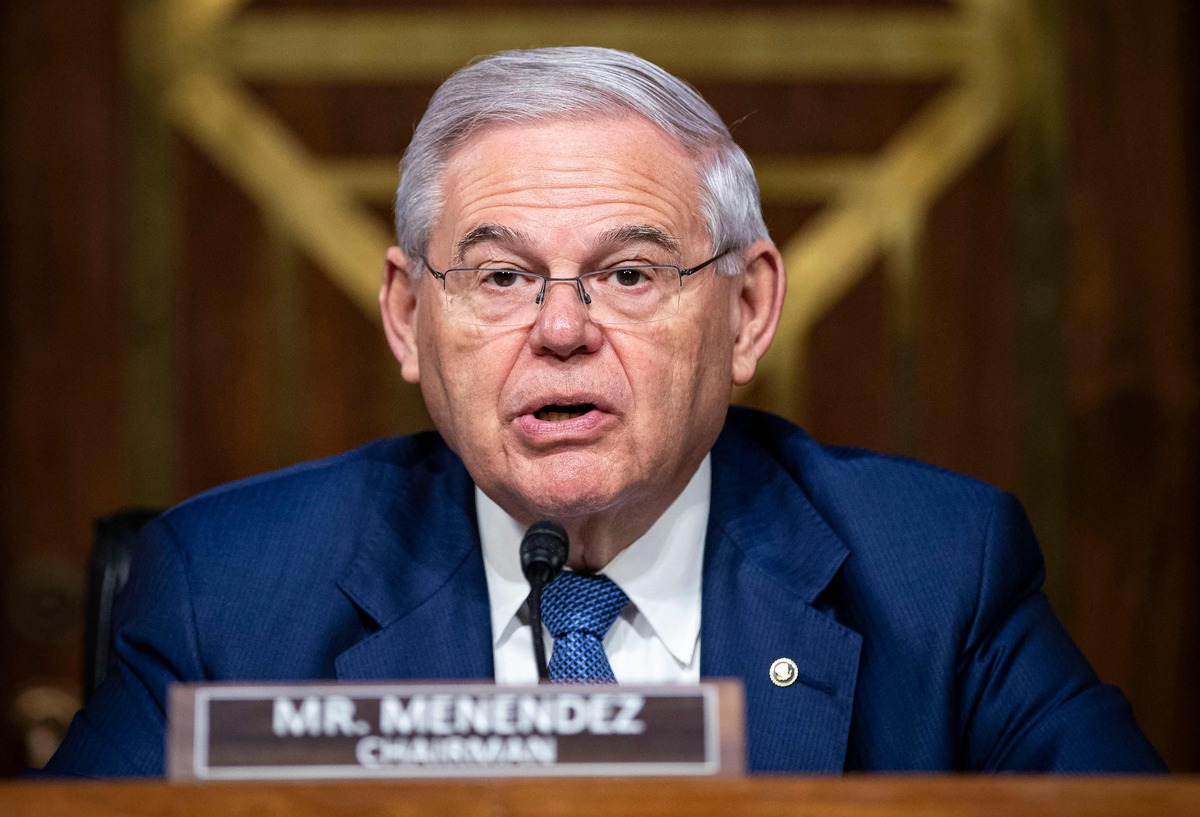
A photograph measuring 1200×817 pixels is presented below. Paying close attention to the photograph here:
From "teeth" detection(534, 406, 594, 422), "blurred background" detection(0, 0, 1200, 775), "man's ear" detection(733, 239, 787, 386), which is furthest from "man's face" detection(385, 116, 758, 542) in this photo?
"blurred background" detection(0, 0, 1200, 775)

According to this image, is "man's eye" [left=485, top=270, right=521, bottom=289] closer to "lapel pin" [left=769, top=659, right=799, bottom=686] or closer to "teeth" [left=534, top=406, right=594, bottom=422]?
"teeth" [left=534, top=406, right=594, bottom=422]

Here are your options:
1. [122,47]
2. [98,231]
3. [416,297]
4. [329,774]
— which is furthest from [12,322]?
[329,774]

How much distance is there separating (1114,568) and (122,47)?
108 inches

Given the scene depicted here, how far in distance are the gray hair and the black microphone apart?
51 cm

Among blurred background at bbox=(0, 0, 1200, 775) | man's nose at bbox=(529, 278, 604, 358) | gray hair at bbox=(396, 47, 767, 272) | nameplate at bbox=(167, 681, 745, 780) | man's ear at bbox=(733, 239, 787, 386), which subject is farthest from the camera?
blurred background at bbox=(0, 0, 1200, 775)

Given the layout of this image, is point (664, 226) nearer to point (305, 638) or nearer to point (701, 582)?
point (701, 582)

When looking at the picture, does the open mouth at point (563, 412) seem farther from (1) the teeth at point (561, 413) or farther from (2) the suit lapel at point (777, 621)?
(2) the suit lapel at point (777, 621)

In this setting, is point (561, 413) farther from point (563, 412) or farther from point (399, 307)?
point (399, 307)

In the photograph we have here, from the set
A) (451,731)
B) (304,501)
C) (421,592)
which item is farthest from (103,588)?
(451,731)

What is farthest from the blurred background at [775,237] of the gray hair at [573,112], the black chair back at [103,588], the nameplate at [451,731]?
the nameplate at [451,731]

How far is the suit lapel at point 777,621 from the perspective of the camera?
1603 millimetres

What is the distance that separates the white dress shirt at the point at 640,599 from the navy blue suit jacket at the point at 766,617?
0.08 feet

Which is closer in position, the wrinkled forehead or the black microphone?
the black microphone

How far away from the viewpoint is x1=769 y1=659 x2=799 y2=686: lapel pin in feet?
5.38
